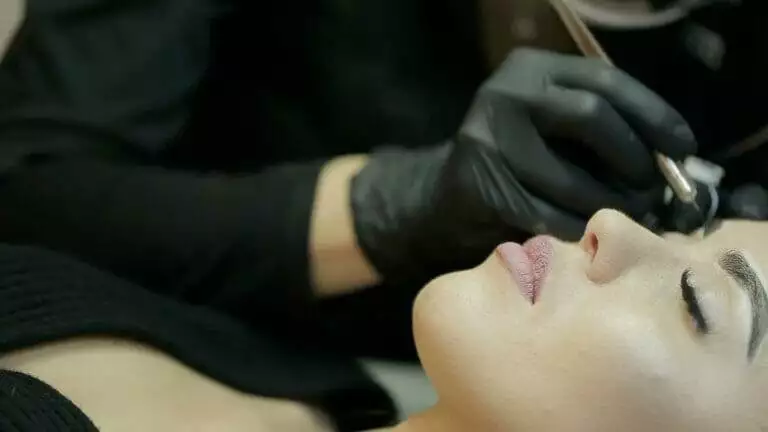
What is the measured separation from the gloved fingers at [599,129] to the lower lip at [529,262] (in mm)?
104

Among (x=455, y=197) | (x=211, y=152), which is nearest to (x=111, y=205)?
(x=211, y=152)

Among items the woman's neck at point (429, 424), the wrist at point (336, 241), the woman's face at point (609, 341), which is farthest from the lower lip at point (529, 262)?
the wrist at point (336, 241)

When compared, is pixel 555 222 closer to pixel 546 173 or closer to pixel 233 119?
pixel 546 173

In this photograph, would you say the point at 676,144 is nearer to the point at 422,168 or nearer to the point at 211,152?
the point at 422,168

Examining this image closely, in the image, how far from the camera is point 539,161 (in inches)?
27.3

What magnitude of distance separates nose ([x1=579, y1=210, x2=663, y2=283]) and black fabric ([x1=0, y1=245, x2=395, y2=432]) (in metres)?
0.31

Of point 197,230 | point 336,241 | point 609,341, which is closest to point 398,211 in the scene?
point 336,241

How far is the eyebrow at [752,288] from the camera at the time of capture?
542 millimetres

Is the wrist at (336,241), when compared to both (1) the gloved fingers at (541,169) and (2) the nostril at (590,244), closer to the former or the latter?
(1) the gloved fingers at (541,169)

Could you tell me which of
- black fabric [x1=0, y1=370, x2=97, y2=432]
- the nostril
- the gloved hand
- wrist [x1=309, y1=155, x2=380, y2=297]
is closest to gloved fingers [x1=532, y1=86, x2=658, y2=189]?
the gloved hand

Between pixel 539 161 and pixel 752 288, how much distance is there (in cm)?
20

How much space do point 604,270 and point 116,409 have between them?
39 cm

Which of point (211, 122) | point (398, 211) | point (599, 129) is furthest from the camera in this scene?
point (211, 122)

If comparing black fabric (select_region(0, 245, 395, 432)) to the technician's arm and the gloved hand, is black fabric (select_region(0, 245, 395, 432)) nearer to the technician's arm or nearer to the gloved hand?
the technician's arm
